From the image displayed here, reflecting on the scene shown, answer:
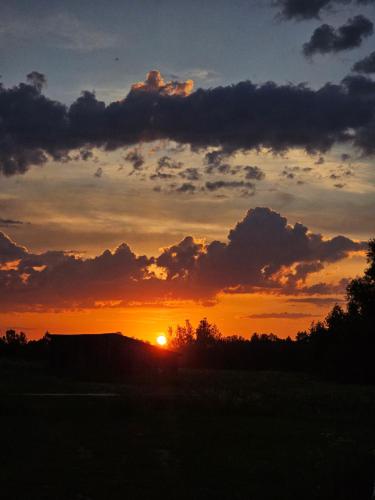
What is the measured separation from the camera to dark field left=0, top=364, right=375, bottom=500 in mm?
15992

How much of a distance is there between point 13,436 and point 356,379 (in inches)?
2261

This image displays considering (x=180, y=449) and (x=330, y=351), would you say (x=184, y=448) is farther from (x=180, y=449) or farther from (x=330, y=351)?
(x=330, y=351)

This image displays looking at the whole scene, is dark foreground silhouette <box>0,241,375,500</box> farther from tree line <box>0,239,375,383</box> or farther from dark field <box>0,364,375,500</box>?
tree line <box>0,239,375,383</box>

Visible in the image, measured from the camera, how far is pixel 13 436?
22625mm

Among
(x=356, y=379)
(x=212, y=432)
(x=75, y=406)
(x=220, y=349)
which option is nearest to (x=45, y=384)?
(x=75, y=406)

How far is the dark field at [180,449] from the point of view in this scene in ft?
52.5

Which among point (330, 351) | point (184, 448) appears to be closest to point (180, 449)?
point (184, 448)

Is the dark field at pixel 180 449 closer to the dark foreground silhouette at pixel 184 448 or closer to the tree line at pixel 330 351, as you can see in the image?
the dark foreground silhouette at pixel 184 448

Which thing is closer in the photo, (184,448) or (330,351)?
(184,448)

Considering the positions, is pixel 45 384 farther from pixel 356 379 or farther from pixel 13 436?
pixel 356 379

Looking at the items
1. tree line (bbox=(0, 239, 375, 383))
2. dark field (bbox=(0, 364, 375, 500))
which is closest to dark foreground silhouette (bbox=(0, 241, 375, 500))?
dark field (bbox=(0, 364, 375, 500))

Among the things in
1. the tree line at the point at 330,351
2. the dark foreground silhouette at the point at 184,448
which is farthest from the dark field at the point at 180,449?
the tree line at the point at 330,351

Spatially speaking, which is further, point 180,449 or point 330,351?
point 330,351

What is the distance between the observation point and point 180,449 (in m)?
21.6
